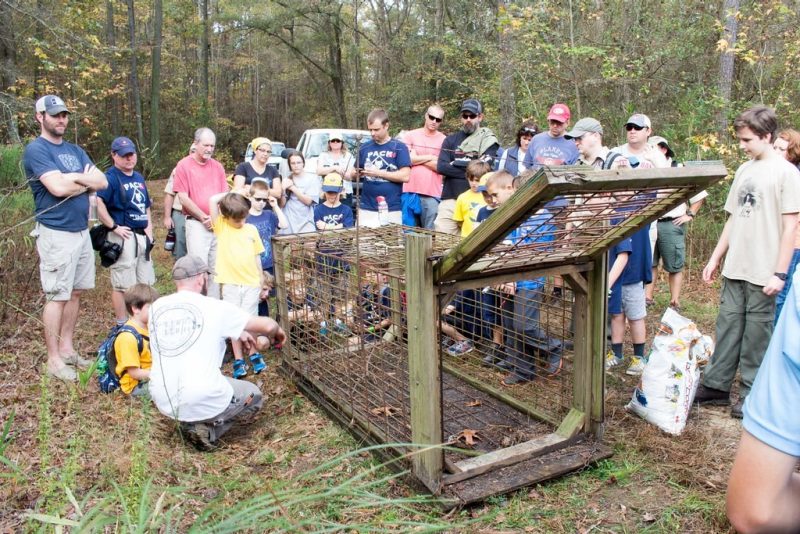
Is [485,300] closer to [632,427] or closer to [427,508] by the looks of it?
[632,427]

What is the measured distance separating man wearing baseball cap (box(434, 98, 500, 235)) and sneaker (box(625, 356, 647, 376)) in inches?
79.1

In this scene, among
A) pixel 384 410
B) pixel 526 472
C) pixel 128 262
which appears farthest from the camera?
pixel 128 262

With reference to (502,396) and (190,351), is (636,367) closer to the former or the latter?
(502,396)

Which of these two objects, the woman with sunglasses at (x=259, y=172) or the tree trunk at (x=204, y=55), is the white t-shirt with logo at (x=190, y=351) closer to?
the woman with sunglasses at (x=259, y=172)

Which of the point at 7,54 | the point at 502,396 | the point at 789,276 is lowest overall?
the point at 502,396

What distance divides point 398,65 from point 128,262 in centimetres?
1773

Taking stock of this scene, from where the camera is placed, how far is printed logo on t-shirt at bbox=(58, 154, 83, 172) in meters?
4.45

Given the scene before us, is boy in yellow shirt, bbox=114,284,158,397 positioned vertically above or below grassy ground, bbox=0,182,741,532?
above

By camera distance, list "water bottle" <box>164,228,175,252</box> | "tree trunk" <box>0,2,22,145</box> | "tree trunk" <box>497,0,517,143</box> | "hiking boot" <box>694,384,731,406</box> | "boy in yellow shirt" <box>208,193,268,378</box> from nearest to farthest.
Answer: "hiking boot" <box>694,384,731,406</box>
"boy in yellow shirt" <box>208,193,268,378</box>
"water bottle" <box>164,228,175,252</box>
"tree trunk" <box>0,2,22,145</box>
"tree trunk" <box>497,0,517,143</box>

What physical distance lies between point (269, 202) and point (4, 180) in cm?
394

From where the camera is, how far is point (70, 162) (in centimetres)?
451

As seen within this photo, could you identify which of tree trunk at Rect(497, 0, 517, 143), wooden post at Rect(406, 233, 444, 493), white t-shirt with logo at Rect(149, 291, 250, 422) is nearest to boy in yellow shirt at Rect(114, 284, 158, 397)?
white t-shirt with logo at Rect(149, 291, 250, 422)

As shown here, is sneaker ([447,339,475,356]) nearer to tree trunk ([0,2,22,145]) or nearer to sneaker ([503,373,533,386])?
sneaker ([503,373,533,386])

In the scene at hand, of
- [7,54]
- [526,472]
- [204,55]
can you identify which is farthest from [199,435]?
[204,55]
